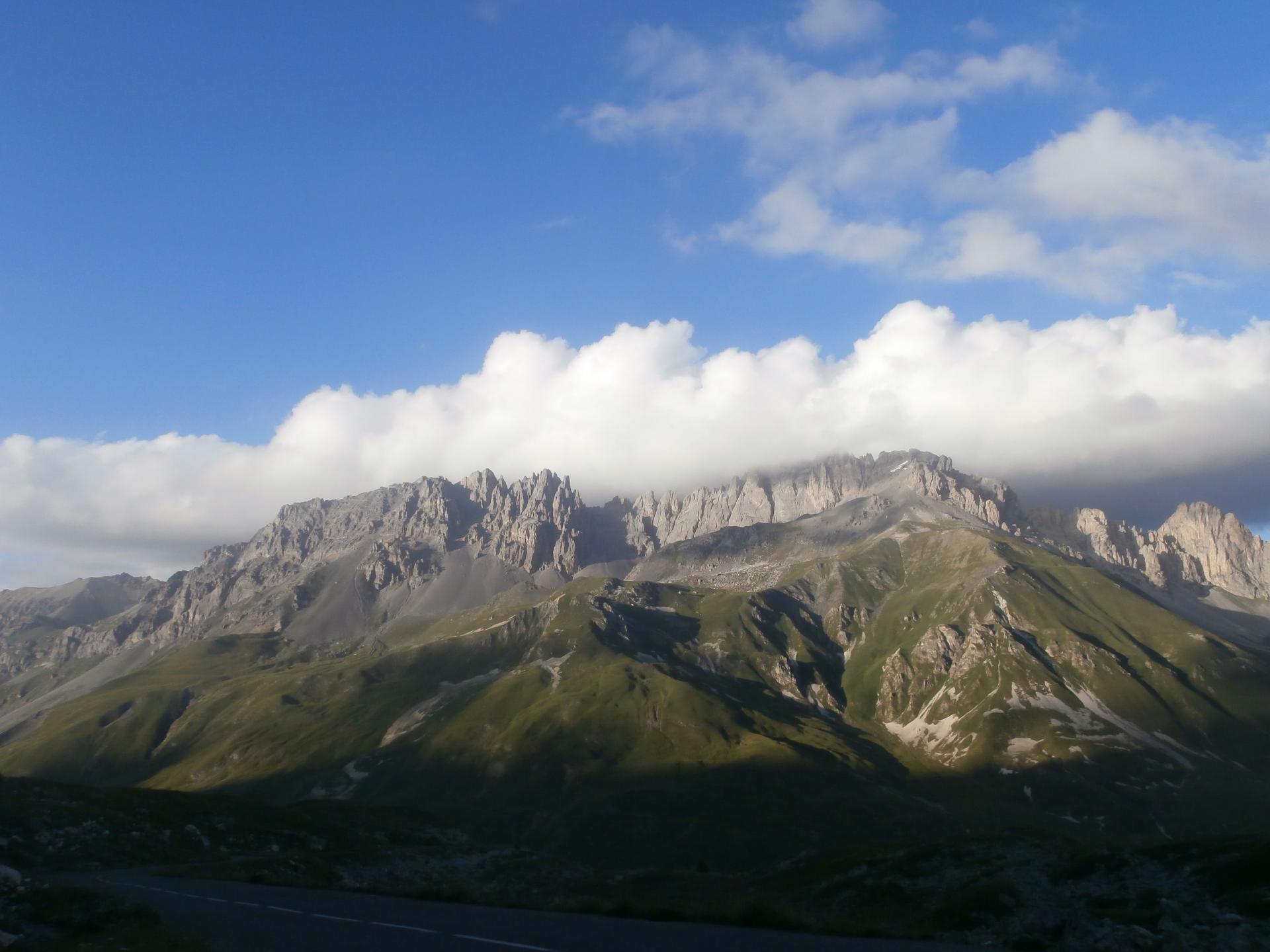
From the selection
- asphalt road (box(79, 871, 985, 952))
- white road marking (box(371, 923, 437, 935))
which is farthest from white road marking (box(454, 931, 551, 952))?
white road marking (box(371, 923, 437, 935))

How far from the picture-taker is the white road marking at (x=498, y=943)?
29883 millimetres

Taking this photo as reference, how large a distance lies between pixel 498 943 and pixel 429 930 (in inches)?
220

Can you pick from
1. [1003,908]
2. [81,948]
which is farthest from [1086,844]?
[81,948]

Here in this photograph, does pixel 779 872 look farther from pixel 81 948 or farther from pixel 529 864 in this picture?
pixel 81 948

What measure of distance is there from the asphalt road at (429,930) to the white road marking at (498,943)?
0.05 m

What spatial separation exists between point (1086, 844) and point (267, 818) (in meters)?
95.6

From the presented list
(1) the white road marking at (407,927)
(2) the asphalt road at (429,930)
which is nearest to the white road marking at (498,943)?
(2) the asphalt road at (429,930)

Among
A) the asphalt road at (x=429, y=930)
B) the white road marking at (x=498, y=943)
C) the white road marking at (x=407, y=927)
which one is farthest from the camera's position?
the white road marking at (x=407, y=927)

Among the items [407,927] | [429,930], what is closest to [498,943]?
[429,930]

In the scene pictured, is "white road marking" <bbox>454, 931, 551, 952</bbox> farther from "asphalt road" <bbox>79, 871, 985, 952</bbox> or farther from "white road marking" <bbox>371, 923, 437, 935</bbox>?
"white road marking" <bbox>371, 923, 437, 935</bbox>

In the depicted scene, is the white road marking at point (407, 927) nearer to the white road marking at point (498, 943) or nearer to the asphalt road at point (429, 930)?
the asphalt road at point (429, 930)

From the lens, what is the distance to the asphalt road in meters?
31.8

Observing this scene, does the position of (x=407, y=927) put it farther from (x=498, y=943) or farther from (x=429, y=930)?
(x=498, y=943)

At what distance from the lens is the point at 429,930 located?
3575 cm
